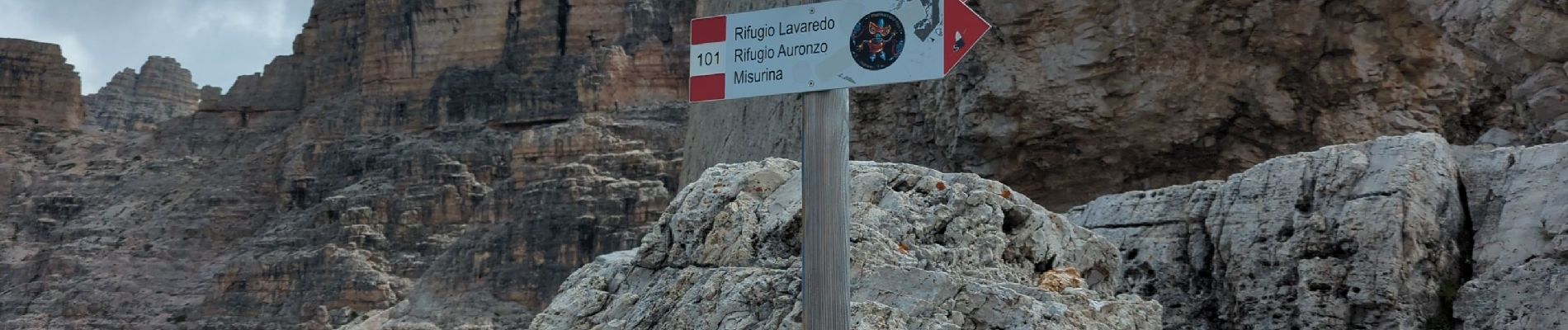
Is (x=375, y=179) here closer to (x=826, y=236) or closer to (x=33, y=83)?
(x=33, y=83)

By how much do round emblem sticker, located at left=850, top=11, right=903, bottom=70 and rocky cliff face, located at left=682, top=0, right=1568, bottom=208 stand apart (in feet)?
22.9

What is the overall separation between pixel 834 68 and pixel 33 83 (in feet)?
252

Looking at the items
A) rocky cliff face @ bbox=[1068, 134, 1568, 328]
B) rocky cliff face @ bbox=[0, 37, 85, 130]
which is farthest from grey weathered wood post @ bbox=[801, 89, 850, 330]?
rocky cliff face @ bbox=[0, 37, 85, 130]

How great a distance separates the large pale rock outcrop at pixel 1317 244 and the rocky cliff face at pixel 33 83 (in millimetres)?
74063

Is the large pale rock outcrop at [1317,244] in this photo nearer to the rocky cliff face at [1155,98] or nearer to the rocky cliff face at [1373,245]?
the rocky cliff face at [1373,245]

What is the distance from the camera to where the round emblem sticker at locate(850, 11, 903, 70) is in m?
4.84

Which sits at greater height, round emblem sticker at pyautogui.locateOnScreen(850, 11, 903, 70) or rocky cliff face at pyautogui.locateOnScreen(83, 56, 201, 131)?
rocky cliff face at pyautogui.locateOnScreen(83, 56, 201, 131)

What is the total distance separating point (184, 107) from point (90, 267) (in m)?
30.7

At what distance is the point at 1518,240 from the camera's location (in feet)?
22.5

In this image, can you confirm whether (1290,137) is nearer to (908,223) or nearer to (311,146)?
(908,223)

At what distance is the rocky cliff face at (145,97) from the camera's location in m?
87.7

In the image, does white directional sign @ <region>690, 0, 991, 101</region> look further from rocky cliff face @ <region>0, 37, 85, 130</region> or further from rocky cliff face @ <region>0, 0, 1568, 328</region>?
rocky cliff face @ <region>0, 37, 85, 130</region>

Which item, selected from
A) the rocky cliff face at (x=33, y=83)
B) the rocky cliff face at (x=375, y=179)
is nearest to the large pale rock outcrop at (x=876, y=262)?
the rocky cliff face at (x=375, y=179)

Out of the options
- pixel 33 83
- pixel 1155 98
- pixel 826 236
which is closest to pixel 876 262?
pixel 826 236
